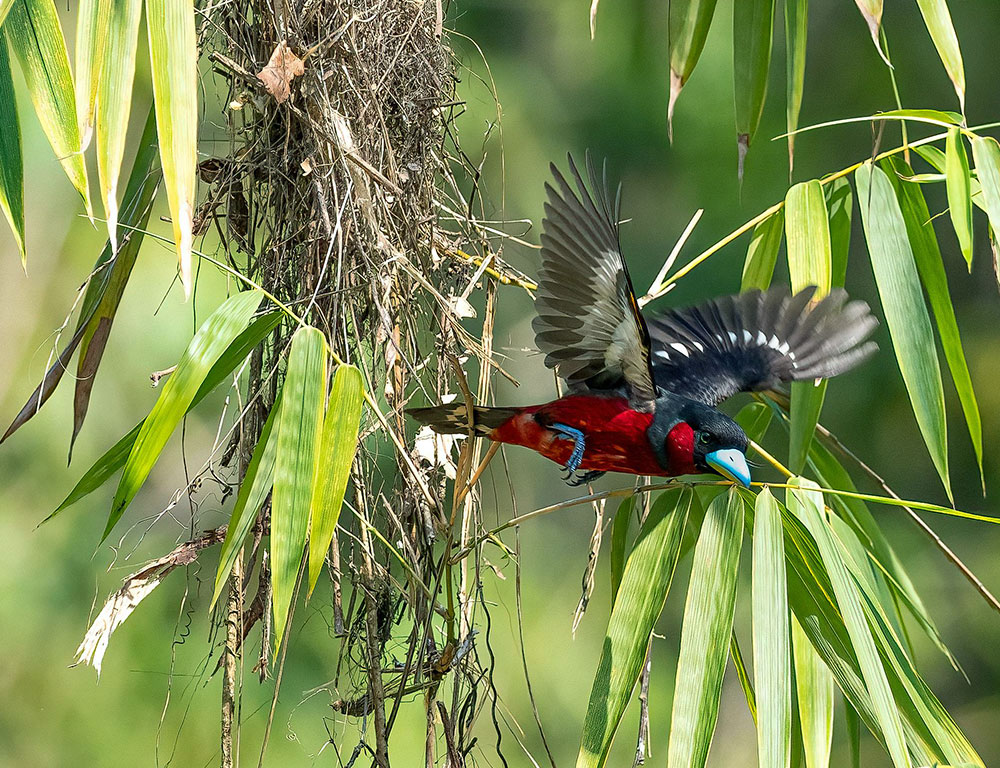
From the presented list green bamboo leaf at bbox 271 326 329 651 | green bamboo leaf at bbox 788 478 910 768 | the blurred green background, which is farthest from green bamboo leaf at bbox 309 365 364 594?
the blurred green background

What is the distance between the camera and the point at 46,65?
2.48ft

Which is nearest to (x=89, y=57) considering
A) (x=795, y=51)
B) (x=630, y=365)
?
(x=630, y=365)

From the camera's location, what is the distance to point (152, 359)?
235 centimetres

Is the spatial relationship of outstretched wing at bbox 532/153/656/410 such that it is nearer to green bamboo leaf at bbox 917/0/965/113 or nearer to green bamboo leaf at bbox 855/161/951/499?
green bamboo leaf at bbox 855/161/951/499

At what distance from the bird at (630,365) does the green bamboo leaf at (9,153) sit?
42 cm

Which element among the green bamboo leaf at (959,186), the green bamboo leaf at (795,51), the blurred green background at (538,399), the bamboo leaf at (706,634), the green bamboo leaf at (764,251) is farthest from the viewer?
the blurred green background at (538,399)

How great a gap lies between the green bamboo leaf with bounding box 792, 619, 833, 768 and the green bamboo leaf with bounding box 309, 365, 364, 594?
0.46 m

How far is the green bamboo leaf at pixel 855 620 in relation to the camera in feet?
2.48

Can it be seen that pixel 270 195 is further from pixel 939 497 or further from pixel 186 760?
pixel 939 497

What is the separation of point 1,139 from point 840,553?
2.60 ft

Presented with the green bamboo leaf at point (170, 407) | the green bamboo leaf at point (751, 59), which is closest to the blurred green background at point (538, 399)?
the green bamboo leaf at point (751, 59)

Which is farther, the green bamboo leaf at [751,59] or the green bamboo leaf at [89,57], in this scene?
the green bamboo leaf at [751,59]

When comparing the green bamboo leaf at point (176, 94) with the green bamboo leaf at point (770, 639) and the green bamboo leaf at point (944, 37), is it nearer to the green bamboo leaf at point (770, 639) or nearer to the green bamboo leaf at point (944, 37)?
the green bamboo leaf at point (770, 639)

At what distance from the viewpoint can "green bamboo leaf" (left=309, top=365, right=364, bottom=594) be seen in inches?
29.5
